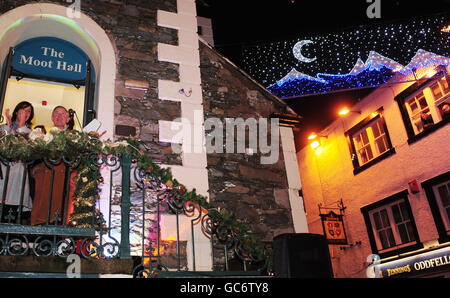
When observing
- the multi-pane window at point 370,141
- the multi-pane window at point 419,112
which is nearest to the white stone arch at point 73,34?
the multi-pane window at point 419,112

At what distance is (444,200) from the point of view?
10711 mm

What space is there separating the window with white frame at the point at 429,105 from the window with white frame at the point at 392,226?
7.88 ft

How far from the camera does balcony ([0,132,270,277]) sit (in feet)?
11.8

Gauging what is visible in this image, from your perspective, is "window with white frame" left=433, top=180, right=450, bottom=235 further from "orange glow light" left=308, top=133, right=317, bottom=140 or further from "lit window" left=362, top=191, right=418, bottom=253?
"orange glow light" left=308, top=133, right=317, bottom=140

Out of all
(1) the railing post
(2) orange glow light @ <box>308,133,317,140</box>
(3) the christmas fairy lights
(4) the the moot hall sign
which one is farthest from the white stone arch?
(2) orange glow light @ <box>308,133,317,140</box>

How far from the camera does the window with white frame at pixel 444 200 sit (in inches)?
413

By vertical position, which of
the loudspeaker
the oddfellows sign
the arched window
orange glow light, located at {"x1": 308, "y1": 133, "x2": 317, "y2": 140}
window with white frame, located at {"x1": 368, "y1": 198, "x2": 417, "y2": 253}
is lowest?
the loudspeaker

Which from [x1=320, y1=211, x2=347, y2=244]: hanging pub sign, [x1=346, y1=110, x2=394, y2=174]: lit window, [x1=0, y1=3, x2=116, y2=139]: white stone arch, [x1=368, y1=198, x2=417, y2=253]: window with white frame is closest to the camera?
[x1=0, y1=3, x2=116, y2=139]: white stone arch

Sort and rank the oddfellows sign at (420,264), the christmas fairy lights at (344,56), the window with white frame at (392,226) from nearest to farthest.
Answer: the christmas fairy lights at (344,56) < the oddfellows sign at (420,264) < the window with white frame at (392,226)

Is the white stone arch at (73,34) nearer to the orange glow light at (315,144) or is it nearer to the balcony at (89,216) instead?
the balcony at (89,216)

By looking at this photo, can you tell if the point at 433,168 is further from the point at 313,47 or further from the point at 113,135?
the point at 113,135

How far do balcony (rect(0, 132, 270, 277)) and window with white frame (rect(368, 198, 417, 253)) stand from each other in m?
8.11

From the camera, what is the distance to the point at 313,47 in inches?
339

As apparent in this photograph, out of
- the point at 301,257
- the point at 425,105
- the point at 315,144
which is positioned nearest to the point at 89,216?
the point at 301,257
